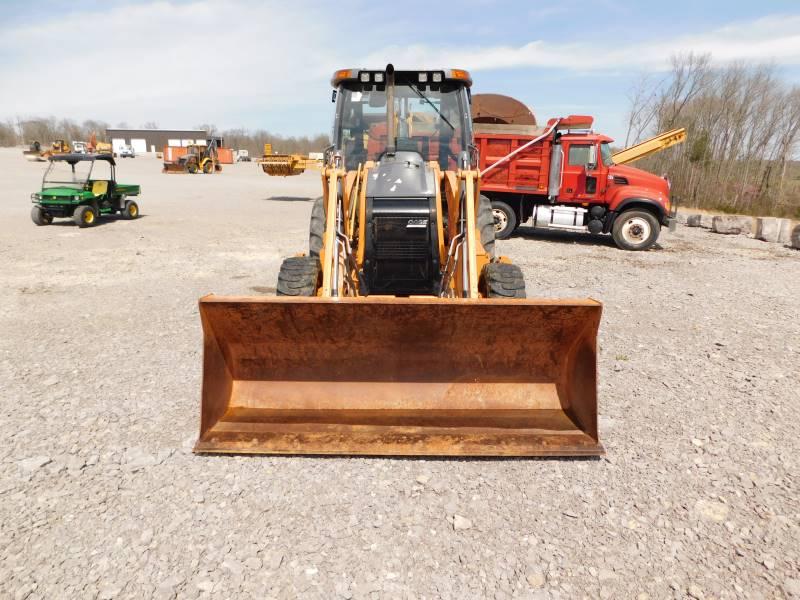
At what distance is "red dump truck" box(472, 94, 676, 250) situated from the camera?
→ 1165 cm

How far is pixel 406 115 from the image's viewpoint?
5.30 m

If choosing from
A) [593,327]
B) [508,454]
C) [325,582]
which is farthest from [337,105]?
[325,582]

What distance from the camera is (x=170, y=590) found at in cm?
225

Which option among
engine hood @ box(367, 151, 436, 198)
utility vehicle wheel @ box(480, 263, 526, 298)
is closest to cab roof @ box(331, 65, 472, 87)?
engine hood @ box(367, 151, 436, 198)

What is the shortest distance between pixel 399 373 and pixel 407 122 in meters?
2.90

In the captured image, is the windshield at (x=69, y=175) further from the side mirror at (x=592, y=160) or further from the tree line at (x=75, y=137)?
the tree line at (x=75, y=137)

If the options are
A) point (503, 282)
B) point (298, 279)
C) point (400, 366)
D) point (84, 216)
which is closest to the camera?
point (400, 366)

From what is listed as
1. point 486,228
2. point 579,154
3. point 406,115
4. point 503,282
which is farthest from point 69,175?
point 503,282

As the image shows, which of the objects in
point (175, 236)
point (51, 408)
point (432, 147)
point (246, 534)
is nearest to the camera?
point (246, 534)

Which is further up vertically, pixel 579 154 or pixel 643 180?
pixel 579 154

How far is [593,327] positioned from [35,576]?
313cm

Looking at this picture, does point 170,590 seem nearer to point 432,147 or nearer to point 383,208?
point 383,208

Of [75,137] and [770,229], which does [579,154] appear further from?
[75,137]

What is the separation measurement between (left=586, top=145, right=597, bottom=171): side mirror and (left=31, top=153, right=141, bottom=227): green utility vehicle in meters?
11.5
